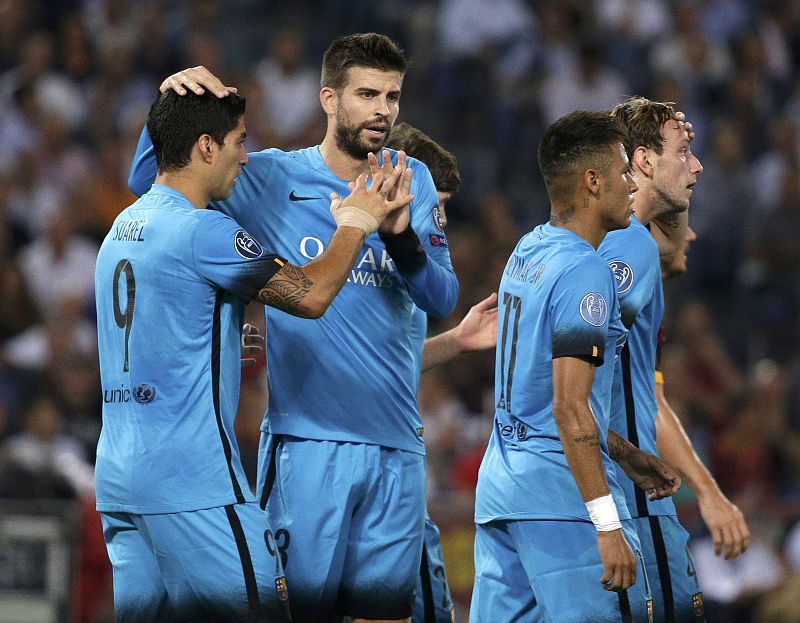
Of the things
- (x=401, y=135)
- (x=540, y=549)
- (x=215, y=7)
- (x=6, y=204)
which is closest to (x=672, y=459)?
(x=540, y=549)

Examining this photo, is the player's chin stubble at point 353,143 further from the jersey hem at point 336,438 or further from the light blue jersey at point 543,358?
the jersey hem at point 336,438

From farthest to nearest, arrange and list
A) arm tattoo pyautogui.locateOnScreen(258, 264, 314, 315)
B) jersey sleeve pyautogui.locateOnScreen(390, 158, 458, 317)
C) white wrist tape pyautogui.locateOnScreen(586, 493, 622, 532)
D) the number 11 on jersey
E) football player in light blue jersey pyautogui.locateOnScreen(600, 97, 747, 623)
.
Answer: jersey sleeve pyautogui.locateOnScreen(390, 158, 458, 317) → football player in light blue jersey pyautogui.locateOnScreen(600, 97, 747, 623) → the number 11 on jersey → arm tattoo pyautogui.locateOnScreen(258, 264, 314, 315) → white wrist tape pyautogui.locateOnScreen(586, 493, 622, 532)

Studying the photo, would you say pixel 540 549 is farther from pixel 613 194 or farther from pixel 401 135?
pixel 401 135

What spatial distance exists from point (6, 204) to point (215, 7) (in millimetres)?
3487

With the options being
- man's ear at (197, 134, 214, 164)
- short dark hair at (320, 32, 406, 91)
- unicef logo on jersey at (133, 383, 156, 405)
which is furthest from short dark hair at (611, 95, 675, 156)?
unicef logo on jersey at (133, 383, 156, 405)

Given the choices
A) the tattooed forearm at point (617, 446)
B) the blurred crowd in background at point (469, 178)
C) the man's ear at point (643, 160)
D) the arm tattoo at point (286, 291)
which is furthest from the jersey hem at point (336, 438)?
the blurred crowd in background at point (469, 178)

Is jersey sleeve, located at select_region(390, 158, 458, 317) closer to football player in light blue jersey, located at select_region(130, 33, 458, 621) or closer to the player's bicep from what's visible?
football player in light blue jersey, located at select_region(130, 33, 458, 621)

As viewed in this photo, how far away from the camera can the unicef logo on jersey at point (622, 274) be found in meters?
5.07

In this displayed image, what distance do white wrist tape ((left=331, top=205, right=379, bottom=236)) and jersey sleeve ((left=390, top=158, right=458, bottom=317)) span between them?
1.25 ft

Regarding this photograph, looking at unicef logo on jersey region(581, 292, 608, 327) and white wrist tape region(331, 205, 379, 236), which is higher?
white wrist tape region(331, 205, 379, 236)

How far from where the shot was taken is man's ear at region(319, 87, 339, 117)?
555 centimetres

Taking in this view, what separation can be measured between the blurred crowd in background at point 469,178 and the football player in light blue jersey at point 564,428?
13.0ft

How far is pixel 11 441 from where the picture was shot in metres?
9.79

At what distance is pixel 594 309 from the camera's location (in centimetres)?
463
